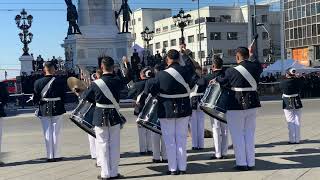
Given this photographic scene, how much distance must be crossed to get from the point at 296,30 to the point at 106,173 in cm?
7197

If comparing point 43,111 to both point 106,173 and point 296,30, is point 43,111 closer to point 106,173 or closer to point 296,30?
point 106,173

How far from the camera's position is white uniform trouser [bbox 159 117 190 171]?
29.0 feet

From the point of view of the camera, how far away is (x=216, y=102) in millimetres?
9328

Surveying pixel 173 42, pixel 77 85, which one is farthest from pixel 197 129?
pixel 173 42

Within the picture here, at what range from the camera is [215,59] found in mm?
10758

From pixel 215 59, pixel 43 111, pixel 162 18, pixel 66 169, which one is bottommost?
pixel 66 169

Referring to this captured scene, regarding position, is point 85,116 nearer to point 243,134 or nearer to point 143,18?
point 243,134

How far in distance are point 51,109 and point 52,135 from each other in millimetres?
529

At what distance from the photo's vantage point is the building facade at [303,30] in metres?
72.4

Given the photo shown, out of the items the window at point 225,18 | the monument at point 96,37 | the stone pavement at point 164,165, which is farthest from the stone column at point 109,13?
the window at point 225,18

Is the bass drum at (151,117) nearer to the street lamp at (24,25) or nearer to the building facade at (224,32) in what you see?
the street lamp at (24,25)

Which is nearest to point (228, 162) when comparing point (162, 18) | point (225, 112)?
point (225, 112)

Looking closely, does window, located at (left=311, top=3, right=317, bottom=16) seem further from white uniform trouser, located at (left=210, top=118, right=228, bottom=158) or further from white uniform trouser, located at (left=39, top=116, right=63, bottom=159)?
white uniform trouser, located at (left=39, top=116, right=63, bottom=159)

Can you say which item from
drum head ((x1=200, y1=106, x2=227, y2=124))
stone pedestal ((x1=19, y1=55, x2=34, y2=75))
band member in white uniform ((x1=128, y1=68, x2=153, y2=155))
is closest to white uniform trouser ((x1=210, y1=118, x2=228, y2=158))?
drum head ((x1=200, y1=106, x2=227, y2=124))
